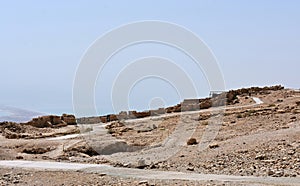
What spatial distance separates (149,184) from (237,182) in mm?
2098

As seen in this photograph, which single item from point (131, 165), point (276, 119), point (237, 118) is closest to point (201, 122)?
point (237, 118)

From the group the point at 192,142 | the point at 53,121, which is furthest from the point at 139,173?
the point at 53,121

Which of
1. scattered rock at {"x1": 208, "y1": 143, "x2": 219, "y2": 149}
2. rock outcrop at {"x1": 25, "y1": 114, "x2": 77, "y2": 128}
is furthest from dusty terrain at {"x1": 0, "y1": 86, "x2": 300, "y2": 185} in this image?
rock outcrop at {"x1": 25, "y1": 114, "x2": 77, "y2": 128}

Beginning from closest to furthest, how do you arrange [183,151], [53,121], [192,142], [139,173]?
[139,173], [183,151], [192,142], [53,121]

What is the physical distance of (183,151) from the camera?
17.3 m

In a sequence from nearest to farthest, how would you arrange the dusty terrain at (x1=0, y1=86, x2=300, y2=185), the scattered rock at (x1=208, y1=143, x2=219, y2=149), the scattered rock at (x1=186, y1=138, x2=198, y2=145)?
the dusty terrain at (x1=0, y1=86, x2=300, y2=185) < the scattered rock at (x1=208, y1=143, x2=219, y2=149) < the scattered rock at (x1=186, y1=138, x2=198, y2=145)

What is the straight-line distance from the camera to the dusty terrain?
42.4 ft

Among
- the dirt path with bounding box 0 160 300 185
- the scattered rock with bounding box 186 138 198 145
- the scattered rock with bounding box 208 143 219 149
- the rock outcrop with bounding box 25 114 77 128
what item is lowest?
the dirt path with bounding box 0 160 300 185

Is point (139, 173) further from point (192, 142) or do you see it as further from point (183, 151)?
point (192, 142)

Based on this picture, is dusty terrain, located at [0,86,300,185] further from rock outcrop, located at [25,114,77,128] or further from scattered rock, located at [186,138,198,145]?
rock outcrop, located at [25,114,77,128]

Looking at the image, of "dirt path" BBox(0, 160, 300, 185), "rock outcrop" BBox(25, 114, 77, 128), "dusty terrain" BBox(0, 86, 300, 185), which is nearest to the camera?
"dirt path" BBox(0, 160, 300, 185)

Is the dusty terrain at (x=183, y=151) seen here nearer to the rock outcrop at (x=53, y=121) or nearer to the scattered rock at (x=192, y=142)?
the scattered rock at (x=192, y=142)

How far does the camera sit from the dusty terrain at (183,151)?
12914mm

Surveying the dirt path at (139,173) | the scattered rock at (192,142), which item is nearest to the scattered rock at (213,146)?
the scattered rock at (192,142)
